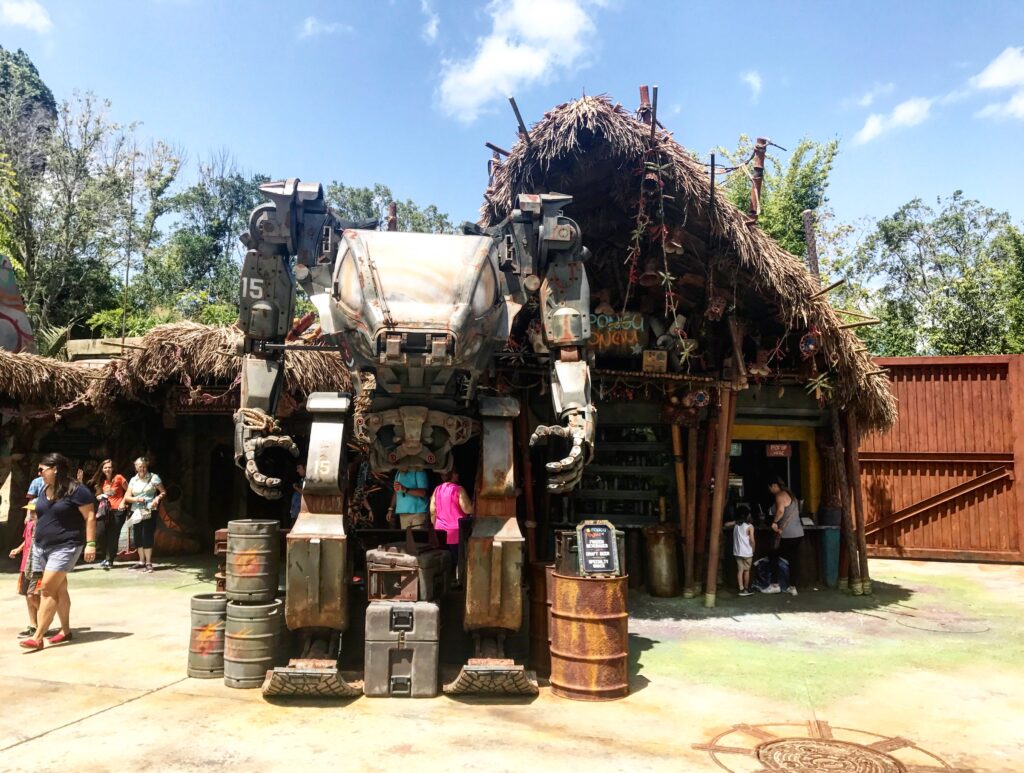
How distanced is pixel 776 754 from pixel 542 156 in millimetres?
5836

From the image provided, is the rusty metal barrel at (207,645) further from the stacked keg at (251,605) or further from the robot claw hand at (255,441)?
the robot claw hand at (255,441)

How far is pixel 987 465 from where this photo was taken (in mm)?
11805

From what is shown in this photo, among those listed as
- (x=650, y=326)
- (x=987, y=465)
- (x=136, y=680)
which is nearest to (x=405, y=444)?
(x=136, y=680)

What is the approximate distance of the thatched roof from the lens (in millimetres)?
7723

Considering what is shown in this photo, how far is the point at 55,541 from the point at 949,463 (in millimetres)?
12122

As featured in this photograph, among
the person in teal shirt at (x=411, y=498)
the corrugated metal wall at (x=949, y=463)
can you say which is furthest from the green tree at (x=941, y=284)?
the person in teal shirt at (x=411, y=498)

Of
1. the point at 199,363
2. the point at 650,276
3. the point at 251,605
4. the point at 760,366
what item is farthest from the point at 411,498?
the point at 199,363

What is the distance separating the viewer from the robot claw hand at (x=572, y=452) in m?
4.98

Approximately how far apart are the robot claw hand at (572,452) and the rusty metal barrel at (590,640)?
677 millimetres

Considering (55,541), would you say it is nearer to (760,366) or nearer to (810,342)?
(760,366)

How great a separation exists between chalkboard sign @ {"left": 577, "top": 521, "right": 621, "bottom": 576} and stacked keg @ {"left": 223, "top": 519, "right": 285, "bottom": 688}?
2143mm

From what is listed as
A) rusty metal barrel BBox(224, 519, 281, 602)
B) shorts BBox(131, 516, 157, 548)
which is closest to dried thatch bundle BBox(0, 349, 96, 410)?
shorts BBox(131, 516, 157, 548)

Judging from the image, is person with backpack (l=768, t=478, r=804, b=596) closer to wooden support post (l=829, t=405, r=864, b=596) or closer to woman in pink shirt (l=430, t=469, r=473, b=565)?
wooden support post (l=829, t=405, r=864, b=596)

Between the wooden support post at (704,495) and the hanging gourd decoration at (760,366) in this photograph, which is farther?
the hanging gourd decoration at (760,366)
